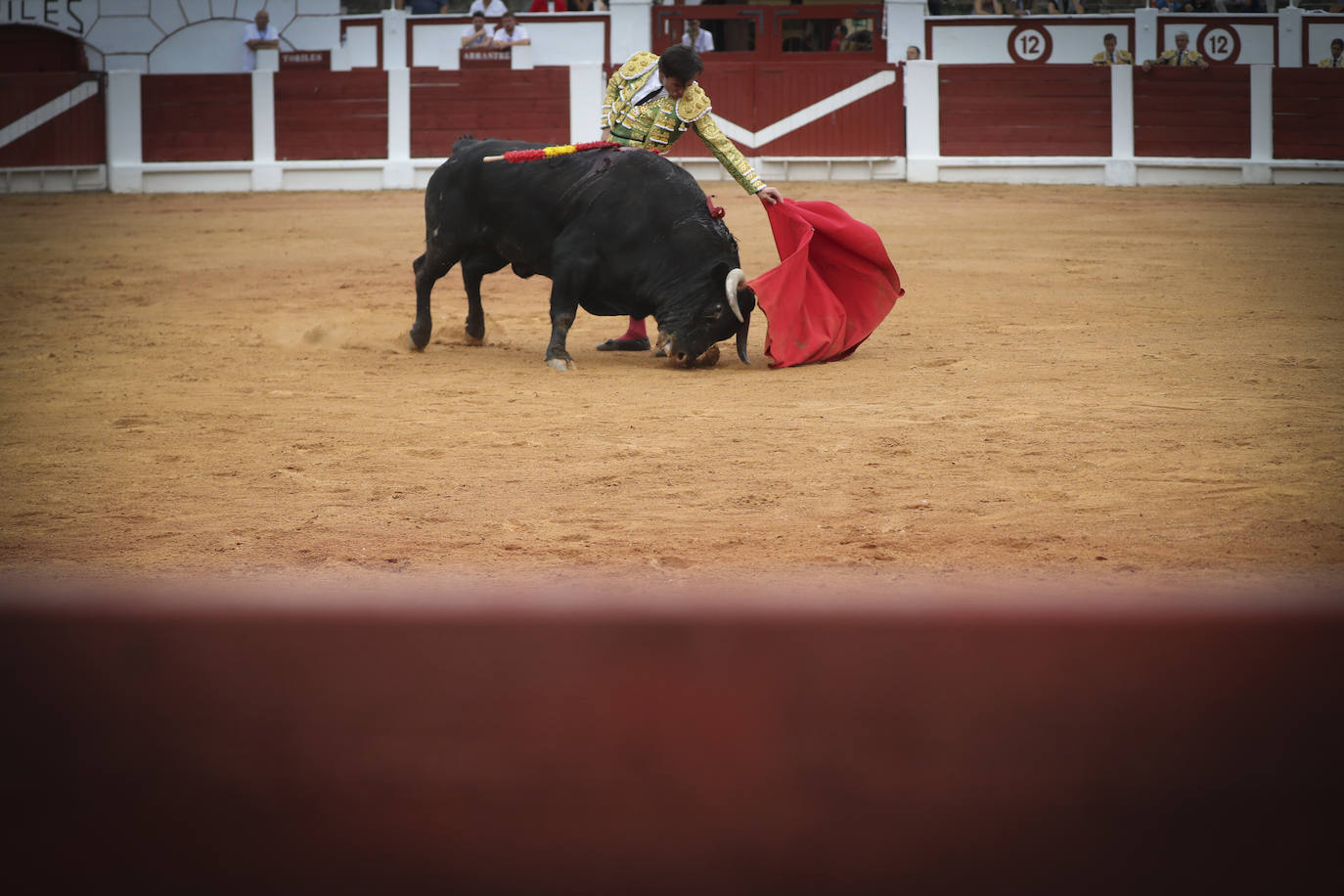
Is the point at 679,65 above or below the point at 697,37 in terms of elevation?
below

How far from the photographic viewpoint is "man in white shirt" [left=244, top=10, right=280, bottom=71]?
16188mm

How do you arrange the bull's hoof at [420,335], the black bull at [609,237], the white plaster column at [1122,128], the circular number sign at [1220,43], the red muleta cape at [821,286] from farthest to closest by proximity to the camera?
the circular number sign at [1220,43] → the white plaster column at [1122,128] → the bull's hoof at [420,335] → the red muleta cape at [821,286] → the black bull at [609,237]

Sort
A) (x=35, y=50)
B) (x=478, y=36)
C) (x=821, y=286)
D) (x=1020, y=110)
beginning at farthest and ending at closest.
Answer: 1. (x=35, y=50)
2. (x=478, y=36)
3. (x=1020, y=110)
4. (x=821, y=286)

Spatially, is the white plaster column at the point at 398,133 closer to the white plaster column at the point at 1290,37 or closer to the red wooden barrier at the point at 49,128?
the red wooden barrier at the point at 49,128

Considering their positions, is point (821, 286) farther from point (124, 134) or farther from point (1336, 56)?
point (124, 134)

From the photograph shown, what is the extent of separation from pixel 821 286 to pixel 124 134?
1149cm

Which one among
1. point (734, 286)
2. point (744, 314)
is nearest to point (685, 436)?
point (734, 286)

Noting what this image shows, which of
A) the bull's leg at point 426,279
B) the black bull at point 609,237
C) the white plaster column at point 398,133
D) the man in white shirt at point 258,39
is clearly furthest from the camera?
the man in white shirt at point 258,39

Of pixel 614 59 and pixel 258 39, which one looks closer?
pixel 614 59

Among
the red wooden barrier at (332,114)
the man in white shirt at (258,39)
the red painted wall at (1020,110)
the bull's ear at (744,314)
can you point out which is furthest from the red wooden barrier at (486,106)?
the bull's ear at (744,314)

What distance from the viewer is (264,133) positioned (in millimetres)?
15367

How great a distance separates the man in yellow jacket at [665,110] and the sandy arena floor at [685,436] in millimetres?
933

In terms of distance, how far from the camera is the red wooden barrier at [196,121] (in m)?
15.4

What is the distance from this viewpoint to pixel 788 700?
0.56m
